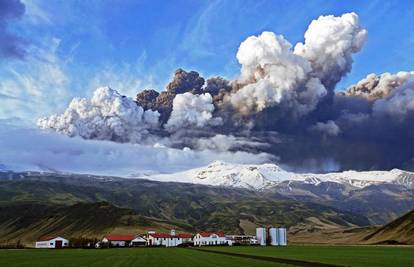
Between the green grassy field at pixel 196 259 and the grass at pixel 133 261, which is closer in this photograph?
the grass at pixel 133 261

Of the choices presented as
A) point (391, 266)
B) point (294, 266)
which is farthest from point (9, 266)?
point (391, 266)

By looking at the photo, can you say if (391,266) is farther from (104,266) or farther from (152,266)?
(104,266)

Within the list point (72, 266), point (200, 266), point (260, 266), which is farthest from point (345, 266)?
point (72, 266)

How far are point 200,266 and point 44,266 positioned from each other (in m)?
25.5

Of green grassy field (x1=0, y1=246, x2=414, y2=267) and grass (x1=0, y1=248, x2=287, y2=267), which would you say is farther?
green grassy field (x1=0, y1=246, x2=414, y2=267)

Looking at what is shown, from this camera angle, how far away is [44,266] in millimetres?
88000

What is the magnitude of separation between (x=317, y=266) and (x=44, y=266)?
145ft

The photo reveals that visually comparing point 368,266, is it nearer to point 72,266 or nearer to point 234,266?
point 234,266

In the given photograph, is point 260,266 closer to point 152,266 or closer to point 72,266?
point 152,266

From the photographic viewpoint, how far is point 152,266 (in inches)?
3420

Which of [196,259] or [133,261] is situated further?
[196,259]

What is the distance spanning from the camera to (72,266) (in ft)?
287

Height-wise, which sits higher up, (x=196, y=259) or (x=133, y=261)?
(x=133, y=261)

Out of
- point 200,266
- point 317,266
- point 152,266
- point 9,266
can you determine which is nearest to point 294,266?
point 317,266
